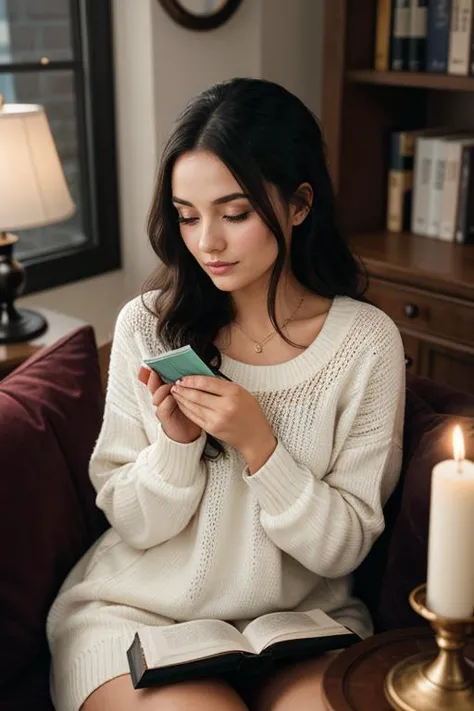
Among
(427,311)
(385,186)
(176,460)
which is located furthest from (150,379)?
(385,186)

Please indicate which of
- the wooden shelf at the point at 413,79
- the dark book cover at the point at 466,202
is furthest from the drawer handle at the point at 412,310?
the wooden shelf at the point at 413,79

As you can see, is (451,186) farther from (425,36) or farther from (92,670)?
(92,670)

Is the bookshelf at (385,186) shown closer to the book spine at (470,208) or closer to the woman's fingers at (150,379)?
the book spine at (470,208)

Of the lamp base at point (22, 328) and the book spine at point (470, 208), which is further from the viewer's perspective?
the book spine at point (470, 208)

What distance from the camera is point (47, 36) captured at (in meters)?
2.58

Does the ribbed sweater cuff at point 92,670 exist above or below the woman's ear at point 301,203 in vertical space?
below

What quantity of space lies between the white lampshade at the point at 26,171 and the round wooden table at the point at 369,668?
119 centimetres

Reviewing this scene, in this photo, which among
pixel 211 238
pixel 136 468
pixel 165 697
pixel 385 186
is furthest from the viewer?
pixel 385 186

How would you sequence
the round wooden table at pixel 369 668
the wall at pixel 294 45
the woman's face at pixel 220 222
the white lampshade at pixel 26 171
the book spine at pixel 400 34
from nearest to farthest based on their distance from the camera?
the round wooden table at pixel 369 668
the woman's face at pixel 220 222
the white lampshade at pixel 26 171
the book spine at pixel 400 34
the wall at pixel 294 45

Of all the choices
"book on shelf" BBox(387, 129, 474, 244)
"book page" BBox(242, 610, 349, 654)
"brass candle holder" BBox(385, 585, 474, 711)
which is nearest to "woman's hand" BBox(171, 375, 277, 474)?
"book page" BBox(242, 610, 349, 654)

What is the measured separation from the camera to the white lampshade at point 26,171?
Answer: 6.23 feet

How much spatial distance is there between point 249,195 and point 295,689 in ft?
2.16

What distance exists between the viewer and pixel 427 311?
2.43 meters

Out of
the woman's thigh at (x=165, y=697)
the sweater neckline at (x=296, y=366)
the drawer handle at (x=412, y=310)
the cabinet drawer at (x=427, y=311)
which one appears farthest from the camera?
the drawer handle at (x=412, y=310)
